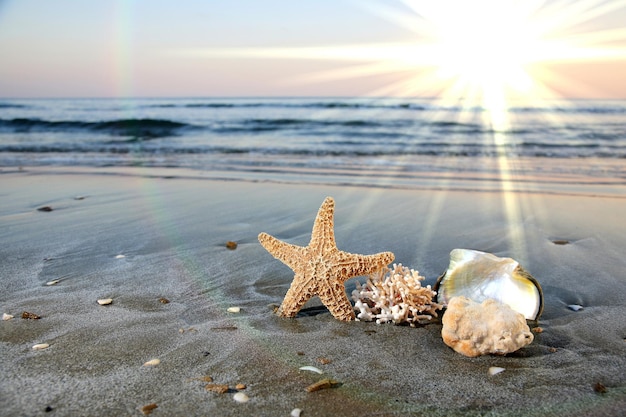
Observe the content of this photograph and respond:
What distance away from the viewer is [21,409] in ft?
8.35

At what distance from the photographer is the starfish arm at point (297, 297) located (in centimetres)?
367

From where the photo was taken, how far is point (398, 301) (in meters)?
3.66

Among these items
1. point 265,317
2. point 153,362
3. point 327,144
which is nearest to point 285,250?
point 265,317

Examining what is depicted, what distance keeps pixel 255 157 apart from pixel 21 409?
11214 mm

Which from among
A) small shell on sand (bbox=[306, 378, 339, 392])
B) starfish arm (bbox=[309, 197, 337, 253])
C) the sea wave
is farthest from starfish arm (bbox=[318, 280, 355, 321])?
the sea wave

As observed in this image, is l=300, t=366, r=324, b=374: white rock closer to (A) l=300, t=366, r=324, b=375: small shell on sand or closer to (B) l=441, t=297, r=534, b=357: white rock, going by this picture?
(A) l=300, t=366, r=324, b=375: small shell on sand

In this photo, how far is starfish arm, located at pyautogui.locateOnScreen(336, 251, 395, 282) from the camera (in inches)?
144

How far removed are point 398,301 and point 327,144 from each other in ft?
43.8

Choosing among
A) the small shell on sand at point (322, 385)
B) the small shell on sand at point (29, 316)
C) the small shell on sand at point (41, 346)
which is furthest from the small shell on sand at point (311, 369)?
the small shell on sand at point (29, 316)

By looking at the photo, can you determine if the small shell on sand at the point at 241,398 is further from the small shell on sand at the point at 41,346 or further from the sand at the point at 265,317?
the small shell on sand at the point at 41,346

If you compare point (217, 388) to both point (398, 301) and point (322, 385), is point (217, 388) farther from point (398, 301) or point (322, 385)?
point (398, 301)

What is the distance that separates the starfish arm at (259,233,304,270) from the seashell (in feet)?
3.40

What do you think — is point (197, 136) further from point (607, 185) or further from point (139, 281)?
point (139, 281)

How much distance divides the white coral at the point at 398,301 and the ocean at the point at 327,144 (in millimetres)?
6183
